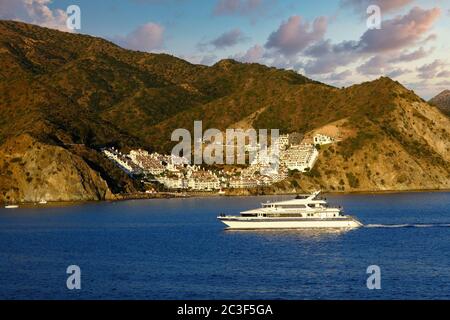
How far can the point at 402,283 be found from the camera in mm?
55406

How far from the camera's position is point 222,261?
6956 centimetres

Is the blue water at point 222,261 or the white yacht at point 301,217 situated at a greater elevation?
the white yacht at point 301,217

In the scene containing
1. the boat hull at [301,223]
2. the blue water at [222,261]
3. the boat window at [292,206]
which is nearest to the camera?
the blue water at [222,261]

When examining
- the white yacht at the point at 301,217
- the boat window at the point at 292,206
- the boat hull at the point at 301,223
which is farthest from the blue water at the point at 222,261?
the boat window at the point at 292,206

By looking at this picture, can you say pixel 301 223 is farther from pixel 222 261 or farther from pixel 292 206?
pixel 222 261

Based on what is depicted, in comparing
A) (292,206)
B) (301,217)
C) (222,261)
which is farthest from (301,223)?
(222,261)

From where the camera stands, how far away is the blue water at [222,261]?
53406 mm

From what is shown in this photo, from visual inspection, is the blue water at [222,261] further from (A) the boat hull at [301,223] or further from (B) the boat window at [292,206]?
(B) the boat window at [292,206]

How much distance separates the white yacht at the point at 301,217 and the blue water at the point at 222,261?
2393 mm

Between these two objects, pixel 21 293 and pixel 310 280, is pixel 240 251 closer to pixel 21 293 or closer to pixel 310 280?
pixel 310 280

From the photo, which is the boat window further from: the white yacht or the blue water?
the blue water

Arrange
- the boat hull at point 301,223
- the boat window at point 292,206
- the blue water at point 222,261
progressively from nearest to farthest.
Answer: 1. the blue water at point 222,261
2. the boat hull at point 301,223
3. the boat window at point 292,206

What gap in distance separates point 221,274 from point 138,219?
75382 mm
